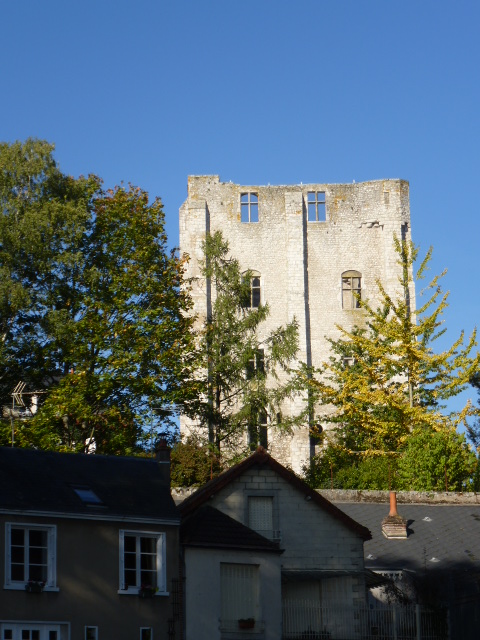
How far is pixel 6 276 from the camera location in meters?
50.8

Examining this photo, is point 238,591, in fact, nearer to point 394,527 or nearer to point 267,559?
point 267,559

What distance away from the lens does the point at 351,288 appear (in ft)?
233

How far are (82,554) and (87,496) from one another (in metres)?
1.51

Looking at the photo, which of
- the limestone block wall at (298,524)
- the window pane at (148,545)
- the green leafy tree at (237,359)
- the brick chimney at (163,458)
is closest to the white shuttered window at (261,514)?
the limestone block wall at (298,524)

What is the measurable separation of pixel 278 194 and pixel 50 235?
71.4 ft

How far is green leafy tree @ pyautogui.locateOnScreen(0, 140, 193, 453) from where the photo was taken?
49219mm

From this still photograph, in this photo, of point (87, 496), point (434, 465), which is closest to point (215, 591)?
point (87, 496)

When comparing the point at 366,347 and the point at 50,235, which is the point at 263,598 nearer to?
the point at 50,235

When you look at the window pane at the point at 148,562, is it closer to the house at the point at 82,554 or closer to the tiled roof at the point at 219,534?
the house at the point at 82,554

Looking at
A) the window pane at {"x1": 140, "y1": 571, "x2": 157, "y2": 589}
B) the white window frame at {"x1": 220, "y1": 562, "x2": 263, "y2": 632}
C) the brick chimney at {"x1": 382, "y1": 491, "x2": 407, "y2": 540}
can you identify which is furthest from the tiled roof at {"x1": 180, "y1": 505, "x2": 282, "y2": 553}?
the brick chimney at {"x1": 382, "y1": 491, "x2": 407, "y2": 540}

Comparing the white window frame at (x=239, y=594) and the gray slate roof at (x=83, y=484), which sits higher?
the gray slate roof at (x=83, y=484)

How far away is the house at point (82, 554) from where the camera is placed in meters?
29.3

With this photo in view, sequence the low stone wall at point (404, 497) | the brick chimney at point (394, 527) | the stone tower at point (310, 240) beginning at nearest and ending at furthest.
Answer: the brick chimney at point (394, 527) < the low stone wall at point (404, 497) < the stone tower at point (310, 240)

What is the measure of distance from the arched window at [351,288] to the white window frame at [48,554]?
41.9 meters
